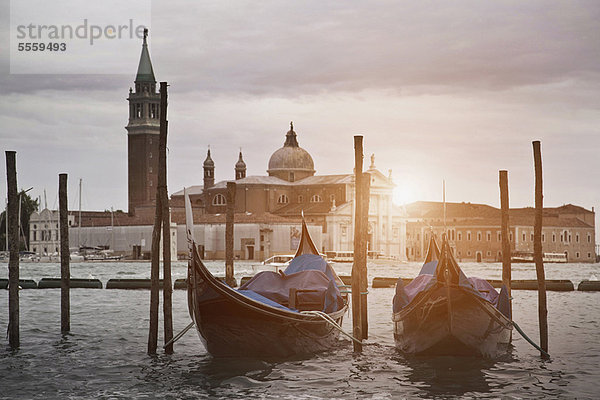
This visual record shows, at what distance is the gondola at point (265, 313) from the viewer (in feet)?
38.2

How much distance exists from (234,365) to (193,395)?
1.61 meters

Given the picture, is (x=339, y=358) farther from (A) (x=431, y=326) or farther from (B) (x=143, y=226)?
(B) (x=143, y=226)

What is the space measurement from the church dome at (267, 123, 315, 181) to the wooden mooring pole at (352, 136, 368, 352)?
204ft

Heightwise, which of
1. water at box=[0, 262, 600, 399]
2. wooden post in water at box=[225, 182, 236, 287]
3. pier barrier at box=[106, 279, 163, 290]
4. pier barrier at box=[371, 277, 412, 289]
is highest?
wooden post in water at box=[225, 182, 236, 287]

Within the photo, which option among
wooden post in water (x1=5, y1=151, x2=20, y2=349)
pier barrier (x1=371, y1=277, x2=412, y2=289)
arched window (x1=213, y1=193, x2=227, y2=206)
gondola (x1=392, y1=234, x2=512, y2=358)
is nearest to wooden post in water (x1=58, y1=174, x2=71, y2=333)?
wooden post in water (x1=5, y1=151, x2=20, y2=349)

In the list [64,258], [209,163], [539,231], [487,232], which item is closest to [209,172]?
[209,163]

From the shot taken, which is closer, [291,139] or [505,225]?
[505,225]

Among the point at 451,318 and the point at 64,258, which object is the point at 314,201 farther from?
the point at 451,318

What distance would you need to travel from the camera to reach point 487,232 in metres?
77.9

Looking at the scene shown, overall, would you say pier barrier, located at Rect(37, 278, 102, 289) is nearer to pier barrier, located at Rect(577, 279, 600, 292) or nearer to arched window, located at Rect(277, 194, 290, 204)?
pier barrier, located at Rect(577, 279, 600, 292)

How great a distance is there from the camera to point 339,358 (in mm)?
13102

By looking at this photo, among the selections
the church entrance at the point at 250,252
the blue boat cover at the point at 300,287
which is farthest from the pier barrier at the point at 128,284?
the church entrance at the point at 250,252

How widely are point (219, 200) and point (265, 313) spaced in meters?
62.4

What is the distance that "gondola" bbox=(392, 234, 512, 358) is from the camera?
11.5m
